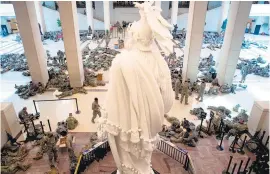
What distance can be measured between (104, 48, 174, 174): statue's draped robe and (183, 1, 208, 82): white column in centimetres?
717

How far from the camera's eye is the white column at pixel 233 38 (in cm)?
902

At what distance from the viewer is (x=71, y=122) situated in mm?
7281

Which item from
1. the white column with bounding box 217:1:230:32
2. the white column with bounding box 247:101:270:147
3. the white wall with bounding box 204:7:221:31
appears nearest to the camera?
the white column with bounding box 247:101:270:147

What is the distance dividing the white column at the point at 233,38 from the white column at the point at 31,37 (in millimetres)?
8939

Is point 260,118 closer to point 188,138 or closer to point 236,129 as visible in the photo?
point 236,129

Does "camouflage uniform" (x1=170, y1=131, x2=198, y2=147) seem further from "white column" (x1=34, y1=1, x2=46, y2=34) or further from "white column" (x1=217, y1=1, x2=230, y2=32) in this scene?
"white column" (x1=34, y1=1, x2=46, y2=34)

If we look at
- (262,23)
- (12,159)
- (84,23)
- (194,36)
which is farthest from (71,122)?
(262,23)

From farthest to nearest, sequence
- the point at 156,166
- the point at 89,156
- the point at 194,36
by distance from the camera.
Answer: the point at 194,36 < the point at 156,166 < the point at 89,156

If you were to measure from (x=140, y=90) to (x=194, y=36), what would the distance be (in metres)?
7.83

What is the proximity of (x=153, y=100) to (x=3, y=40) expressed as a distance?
22.2 m

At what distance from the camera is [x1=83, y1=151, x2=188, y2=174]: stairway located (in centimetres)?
535

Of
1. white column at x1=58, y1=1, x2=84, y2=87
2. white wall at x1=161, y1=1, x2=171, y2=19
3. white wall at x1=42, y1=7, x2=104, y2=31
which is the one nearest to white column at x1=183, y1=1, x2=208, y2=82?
white column at x1=58, y1=1, x2=84, y2=87

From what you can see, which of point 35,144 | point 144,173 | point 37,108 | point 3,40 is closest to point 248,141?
point 144,173

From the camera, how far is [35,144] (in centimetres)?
625
